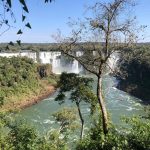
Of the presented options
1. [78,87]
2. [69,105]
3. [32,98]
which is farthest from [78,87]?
[32,98]

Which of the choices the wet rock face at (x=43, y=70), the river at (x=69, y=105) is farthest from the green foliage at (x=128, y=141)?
the wet rock face at (x=43, y=70)

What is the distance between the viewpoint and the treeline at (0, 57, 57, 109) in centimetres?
5097

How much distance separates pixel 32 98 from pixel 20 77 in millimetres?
5919

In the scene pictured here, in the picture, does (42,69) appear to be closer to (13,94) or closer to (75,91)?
(13,94)

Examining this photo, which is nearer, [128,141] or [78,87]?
[128,141]

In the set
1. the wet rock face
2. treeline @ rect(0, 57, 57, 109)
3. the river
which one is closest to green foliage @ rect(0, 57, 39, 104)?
treeline @ rect(0, 57, 57, 109)

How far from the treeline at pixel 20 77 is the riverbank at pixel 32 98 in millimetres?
373

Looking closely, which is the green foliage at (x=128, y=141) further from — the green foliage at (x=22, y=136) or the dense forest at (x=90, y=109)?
the green foliage at (x=22, y=136)

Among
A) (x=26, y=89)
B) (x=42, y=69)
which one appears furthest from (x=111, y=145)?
(x=42, y=69)

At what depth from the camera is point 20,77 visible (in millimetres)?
55875

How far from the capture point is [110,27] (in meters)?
9.31

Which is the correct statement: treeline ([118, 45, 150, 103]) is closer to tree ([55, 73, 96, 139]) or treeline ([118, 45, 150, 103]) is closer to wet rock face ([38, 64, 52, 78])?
wet rock face ([38, 64, 52, 78])

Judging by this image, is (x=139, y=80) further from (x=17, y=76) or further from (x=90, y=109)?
(x=90, y=109)

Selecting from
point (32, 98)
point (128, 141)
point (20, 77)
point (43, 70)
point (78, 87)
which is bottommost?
point (32, 98)
